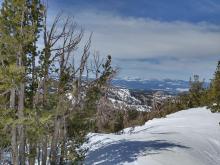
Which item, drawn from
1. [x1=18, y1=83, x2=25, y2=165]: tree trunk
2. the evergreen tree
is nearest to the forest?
[x1=18, y1=83, x2=25, y2=165]: tree trunk

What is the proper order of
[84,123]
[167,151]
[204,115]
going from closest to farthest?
[84,123] → [167,151] → [204,115]

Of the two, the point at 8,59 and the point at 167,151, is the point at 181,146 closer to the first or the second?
the point at 167,151

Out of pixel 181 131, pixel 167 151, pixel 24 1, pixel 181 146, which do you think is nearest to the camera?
pixel 24 1

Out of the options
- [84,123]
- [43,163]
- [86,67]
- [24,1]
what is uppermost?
[24,1]

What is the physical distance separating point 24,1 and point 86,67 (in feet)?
14.5

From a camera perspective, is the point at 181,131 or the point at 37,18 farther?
the point at 181,131

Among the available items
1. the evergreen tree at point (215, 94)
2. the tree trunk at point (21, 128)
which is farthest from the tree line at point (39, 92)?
the evergreen tree at point (215, 94)

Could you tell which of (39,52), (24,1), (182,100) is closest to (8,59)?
(39,52)

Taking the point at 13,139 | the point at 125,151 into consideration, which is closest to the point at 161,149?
the point at 125,151

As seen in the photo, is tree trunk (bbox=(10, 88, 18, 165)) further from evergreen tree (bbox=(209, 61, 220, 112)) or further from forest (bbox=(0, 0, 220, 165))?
evergreen tree (bbox=(209, 61, 220, 112))

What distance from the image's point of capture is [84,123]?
72.7ft

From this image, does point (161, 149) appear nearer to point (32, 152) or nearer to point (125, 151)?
point (125, 151)

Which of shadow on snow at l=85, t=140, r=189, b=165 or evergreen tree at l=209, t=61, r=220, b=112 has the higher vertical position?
evergreen tree at l=209, t=61, r=220, b=112

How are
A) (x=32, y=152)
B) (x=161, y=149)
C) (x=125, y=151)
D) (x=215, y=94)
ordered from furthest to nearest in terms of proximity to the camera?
(x=215, y=94) < (x=161, y=149) < (x=125, y=151) < (x=32, y=152)
